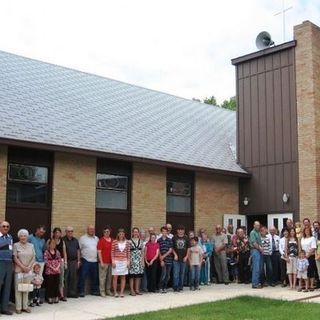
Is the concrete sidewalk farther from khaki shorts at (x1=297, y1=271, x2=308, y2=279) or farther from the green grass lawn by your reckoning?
the green grass lawn

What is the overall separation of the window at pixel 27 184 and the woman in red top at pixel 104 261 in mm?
1801

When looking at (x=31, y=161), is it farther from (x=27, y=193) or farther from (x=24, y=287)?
(x=24, y=287)

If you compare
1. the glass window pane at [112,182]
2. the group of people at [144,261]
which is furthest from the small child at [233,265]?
the glass window pane at [112,182]

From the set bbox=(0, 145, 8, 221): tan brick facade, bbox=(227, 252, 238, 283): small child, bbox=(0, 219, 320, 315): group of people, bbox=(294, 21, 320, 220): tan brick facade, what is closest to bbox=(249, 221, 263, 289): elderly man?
bbox=(0, 219, 320, 315): group of people

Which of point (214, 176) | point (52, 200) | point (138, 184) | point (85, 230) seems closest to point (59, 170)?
point (52, 200)

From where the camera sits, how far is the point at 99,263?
13.7 metres

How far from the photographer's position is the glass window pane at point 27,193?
1343 centimetres

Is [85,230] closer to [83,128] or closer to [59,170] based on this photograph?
[59,170]

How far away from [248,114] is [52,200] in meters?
8.66

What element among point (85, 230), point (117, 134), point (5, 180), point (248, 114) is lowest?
point (85, 230)

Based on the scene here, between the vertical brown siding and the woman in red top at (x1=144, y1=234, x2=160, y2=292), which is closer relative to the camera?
the woman in red top at (x1=144, y1=234, x2=160, y2=292)

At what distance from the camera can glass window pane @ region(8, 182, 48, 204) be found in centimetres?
1343

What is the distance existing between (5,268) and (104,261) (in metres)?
3.03

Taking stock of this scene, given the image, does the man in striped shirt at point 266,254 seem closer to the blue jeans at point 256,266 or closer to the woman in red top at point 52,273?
the blue jeans at point 256,266
